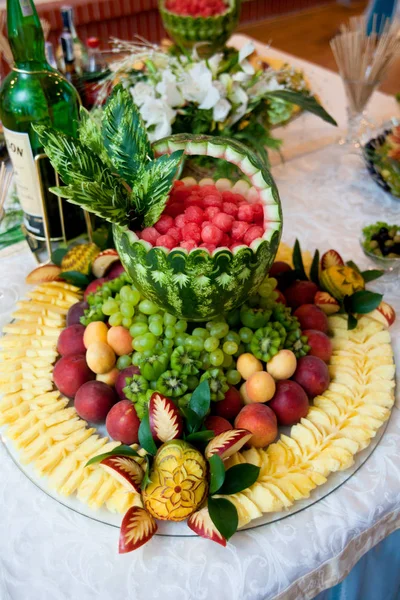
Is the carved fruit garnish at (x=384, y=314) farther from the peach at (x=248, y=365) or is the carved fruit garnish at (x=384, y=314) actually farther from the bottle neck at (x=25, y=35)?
the bottle neck at (x=25, y=35)

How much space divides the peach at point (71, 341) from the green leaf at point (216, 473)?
0.28m

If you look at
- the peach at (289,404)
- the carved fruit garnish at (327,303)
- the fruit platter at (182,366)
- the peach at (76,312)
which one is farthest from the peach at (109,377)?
the carved fruit garnish at (327,303)

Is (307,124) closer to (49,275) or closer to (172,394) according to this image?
(49,275)

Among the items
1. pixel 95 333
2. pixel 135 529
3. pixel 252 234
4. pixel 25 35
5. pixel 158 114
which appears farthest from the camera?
pixel 158 114

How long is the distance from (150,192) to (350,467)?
0.42 m

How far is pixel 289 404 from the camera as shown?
0.70 m

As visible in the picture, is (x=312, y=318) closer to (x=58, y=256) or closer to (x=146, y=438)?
(x=146, y=438)

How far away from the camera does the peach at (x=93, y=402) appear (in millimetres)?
700

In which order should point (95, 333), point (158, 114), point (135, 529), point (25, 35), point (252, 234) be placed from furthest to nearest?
point (158, 114) → point (25, 35) → point (95, 333) → point (252, 234) → point (135, 529)

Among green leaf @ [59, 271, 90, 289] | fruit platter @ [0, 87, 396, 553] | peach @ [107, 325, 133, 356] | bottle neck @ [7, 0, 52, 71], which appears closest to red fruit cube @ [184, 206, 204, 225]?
fruit platter @ [0, 87, 396, 553]

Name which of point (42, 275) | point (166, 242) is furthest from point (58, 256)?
point (166, 242)

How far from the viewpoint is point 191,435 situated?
0.64 metres

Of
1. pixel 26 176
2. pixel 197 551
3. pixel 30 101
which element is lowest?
pixel 197 551

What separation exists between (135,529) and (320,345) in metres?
0.37
